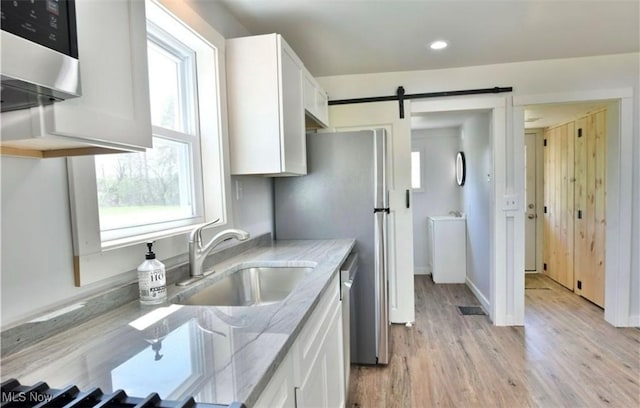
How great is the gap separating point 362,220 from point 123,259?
1.59 metres

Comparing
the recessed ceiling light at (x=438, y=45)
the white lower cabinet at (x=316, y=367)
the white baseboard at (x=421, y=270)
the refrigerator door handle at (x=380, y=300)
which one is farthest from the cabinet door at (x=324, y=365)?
the white baseboard at (x=421, y=270)

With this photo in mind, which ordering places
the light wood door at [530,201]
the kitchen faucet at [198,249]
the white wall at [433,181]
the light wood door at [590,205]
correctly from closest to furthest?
1. the kitchen faucet at [198,249]
2. the light wood door at [590,205]
3. the light wood door at [530,201]
4. the white wall at [433,181]

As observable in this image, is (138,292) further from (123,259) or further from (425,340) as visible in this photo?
(425,340)

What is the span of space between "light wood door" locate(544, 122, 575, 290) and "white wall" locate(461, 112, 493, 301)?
3.52 feet

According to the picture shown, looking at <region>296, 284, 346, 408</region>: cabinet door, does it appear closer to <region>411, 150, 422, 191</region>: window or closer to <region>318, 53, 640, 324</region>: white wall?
<region>318, 53, 640, 324</region>: white wall

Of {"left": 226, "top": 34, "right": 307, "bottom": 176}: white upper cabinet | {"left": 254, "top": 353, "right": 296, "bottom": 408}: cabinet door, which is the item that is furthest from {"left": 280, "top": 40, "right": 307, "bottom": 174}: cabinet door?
{"left": 254, "top": 353, "right": 296, "bottom": 408}: cabinet door

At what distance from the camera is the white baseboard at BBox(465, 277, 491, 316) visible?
11.4 feet

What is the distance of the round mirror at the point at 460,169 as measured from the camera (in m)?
4.55

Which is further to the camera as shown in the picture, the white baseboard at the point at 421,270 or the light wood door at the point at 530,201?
the white baseboard at the point at 421,270

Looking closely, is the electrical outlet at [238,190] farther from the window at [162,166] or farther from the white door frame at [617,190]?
the white door frame at [617,190]

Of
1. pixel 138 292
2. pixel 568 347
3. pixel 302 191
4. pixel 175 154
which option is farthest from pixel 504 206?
pixel 138 292

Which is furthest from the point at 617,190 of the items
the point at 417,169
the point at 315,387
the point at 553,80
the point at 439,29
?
the point at 315,387

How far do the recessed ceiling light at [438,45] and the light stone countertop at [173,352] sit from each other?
7.15 feet

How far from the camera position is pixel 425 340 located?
9.58ft
